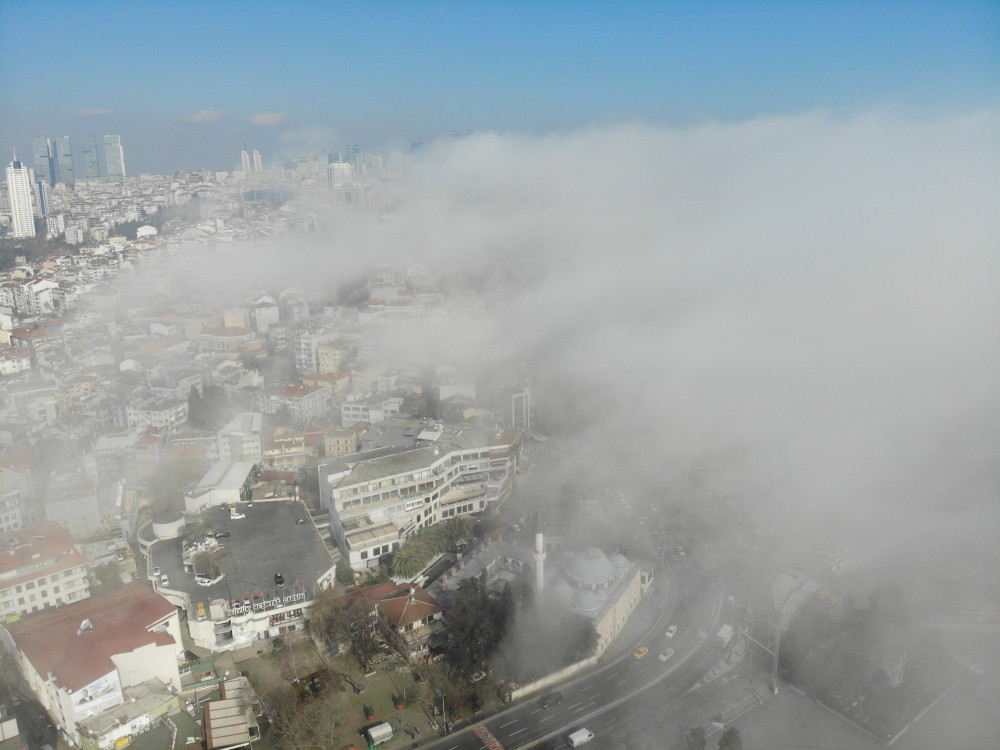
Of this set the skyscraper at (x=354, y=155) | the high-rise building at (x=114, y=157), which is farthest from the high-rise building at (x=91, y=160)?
the skyscraper at (x=354, y=155)

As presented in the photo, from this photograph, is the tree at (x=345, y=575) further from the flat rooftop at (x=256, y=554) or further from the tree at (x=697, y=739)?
the tree at (x=697, y=739)

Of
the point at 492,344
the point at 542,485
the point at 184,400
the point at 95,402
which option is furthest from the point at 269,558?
the point at 492,344

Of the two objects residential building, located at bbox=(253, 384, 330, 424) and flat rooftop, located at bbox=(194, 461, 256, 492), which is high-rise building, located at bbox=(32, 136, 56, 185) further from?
flat rooftop, located at bbox=(194, 461, 256, 492)

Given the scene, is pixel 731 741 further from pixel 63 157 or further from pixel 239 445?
pixel 63 157

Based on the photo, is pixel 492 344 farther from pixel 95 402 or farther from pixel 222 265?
pixel 222 265

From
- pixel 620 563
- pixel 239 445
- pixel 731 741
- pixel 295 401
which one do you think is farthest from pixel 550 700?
pixel 295 401

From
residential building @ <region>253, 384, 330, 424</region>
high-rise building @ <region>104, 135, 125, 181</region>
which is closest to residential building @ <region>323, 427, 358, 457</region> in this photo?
residential building @ <region>253, 384, 330, 424</region>
